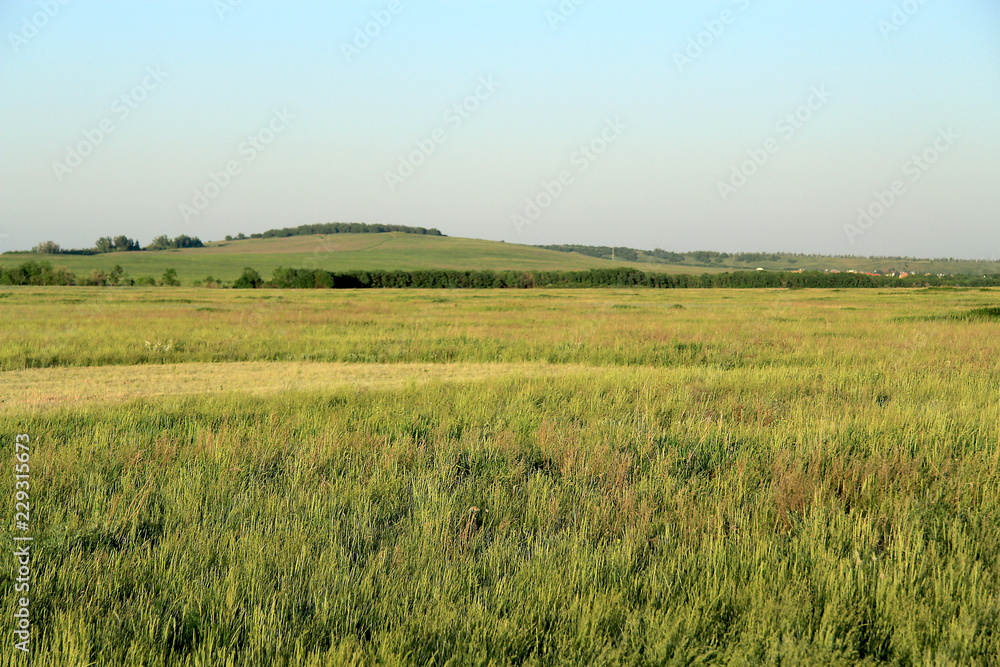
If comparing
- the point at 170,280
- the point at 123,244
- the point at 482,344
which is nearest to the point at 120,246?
the point at 123,244

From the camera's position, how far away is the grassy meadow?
10.9 ft

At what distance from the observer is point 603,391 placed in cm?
1027

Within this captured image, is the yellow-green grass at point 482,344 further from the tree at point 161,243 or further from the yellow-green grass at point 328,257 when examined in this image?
the tree at point 161,243

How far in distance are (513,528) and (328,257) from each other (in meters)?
140

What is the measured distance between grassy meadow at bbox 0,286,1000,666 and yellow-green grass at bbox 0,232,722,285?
310 ft

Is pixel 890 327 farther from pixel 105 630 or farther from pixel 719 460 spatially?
pixel 105 630

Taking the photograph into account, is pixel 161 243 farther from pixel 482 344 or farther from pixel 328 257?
pixel 482 344

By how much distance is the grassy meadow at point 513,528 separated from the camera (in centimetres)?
333

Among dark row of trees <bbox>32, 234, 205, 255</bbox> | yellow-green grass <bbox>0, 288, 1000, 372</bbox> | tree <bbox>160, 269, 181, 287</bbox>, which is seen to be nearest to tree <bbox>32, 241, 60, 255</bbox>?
dark row of trees <bbox>32, 234, 205, 255</bbox>

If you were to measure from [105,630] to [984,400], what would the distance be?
10909 mm

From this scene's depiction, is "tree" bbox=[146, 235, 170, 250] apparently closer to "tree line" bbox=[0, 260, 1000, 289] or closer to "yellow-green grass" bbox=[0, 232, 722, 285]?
"yellow-green grass" bbox=[0, 232, 722, 285]

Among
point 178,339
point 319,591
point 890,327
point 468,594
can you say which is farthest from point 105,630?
point 890,327

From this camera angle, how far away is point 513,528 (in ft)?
15.7

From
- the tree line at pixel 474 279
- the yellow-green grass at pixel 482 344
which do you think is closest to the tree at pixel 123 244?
the tree line at pixel 474 279
